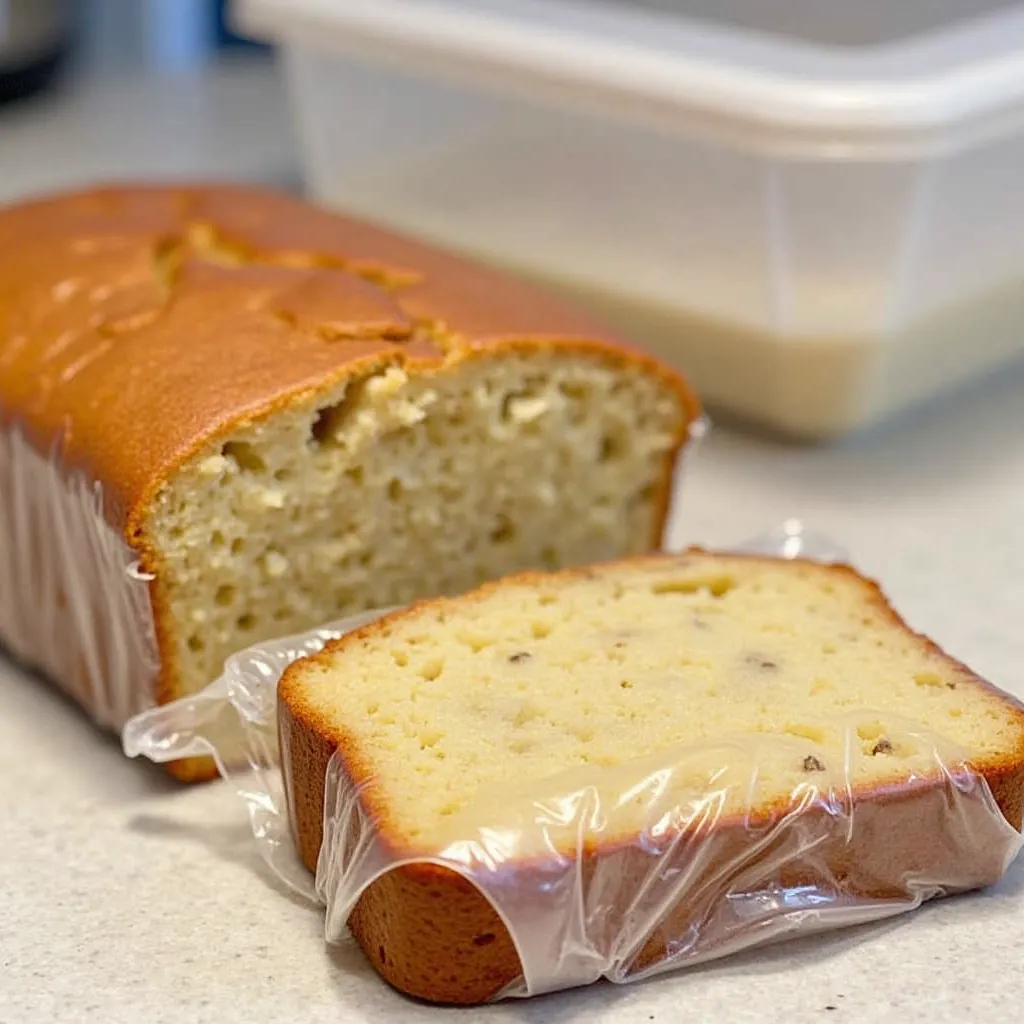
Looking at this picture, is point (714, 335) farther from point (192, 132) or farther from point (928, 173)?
point (192, 132)

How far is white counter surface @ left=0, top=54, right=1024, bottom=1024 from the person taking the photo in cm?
148

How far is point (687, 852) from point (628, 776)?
8 cm

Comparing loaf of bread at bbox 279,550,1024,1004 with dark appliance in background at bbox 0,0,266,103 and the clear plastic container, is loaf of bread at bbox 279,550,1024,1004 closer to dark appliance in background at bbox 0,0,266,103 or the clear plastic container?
the clear plastic container

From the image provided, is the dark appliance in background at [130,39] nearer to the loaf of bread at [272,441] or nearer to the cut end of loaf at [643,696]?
the loaf of bread at [272,441]

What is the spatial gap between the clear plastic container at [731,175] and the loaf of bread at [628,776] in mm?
686

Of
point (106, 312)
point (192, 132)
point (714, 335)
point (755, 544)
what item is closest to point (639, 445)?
point (755, 544)

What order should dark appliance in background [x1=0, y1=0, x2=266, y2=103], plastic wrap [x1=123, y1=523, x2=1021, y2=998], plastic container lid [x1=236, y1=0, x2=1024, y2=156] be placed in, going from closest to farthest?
1. plastic wrap [x1=123, y1=523, x2=1021, y2=998]
2. plastic container lid [x1=236, y1=0, x2=1024, y2=156]
3. dark appliance in background [x1=0, y1=0, x2=266, y2=103]

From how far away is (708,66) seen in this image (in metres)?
2.31

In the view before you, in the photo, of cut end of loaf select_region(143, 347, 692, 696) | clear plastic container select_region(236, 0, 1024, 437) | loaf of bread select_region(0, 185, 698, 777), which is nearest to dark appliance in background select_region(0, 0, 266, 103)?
clear plastic container select_region(236, 0, 1024, 437)

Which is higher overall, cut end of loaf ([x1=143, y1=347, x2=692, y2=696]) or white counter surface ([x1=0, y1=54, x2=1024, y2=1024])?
cut end of loaf ([x1=143, y1=347, x2=692, y2=696])

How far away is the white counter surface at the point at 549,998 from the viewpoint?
4.85 ft

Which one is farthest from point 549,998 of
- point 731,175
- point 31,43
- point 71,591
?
point 31,43

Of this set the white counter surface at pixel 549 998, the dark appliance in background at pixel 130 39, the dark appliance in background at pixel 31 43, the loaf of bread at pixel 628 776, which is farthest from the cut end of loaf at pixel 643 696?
the dark appliance in background at pixel 130 39

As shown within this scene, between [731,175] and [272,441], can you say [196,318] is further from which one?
[731,175]
